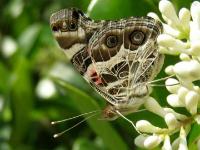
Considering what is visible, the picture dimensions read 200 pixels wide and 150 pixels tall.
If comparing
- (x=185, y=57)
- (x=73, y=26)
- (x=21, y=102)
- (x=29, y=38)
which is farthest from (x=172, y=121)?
(x=29, y=38)

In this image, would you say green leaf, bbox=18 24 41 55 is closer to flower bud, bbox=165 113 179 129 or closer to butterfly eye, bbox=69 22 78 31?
butterfly eye, bbox=69 22 78 31

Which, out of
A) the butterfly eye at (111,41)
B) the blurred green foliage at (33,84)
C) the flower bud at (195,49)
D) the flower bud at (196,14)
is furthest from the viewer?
the blurred green foliage at (33,84)

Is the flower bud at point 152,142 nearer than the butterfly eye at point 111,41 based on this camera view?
Yes

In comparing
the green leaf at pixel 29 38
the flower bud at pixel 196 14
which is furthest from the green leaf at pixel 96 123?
the green leaf at pixel 29 38

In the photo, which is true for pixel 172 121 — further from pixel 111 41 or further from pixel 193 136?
pixel 111 41

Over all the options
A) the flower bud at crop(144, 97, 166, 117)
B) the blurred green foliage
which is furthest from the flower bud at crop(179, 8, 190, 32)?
the blurred green foliage

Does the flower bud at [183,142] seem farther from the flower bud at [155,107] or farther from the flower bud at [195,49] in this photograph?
the flower bud at [195,49]
